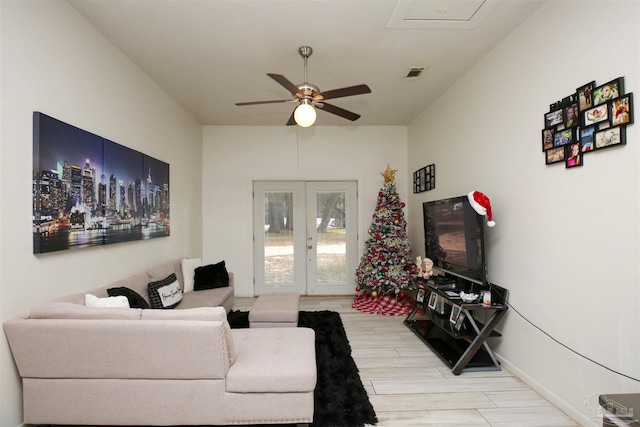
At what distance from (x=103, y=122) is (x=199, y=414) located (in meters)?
2.59

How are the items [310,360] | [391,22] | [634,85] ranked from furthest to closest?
[391,22] < [310,360] < [634,85]

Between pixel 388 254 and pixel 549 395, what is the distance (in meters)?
2.75

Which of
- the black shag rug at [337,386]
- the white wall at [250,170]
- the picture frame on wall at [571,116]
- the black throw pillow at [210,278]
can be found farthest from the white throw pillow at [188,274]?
the picture frame on wall at [571,116]

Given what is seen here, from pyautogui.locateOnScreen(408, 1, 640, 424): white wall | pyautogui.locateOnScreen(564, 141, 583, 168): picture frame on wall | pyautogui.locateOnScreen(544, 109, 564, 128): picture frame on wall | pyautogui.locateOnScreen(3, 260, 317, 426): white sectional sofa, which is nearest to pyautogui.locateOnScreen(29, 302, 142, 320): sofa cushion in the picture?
pyautogui.locateOnScreen(3, 260, 317, 426): white sectional sofa

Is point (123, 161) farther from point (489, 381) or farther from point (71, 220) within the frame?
point (489, 381)

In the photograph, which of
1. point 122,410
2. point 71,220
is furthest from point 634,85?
point 71,220

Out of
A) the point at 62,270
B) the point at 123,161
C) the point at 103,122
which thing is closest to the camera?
the point at 62,270

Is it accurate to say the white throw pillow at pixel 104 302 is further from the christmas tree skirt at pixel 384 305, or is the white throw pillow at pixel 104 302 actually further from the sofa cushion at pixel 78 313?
the christmas tree skirt at pixel 384 305

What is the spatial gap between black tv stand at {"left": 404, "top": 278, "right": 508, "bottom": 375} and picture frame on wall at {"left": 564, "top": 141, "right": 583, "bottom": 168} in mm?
1306

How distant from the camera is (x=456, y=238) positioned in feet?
11.2

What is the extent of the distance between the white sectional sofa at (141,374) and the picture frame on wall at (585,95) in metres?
2.56

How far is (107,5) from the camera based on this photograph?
250 cm

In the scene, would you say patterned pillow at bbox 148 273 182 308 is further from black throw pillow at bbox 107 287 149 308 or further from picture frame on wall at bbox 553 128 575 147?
picture frame on wall at bbox 553 128 575 147

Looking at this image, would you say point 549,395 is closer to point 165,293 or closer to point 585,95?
point 585,95
